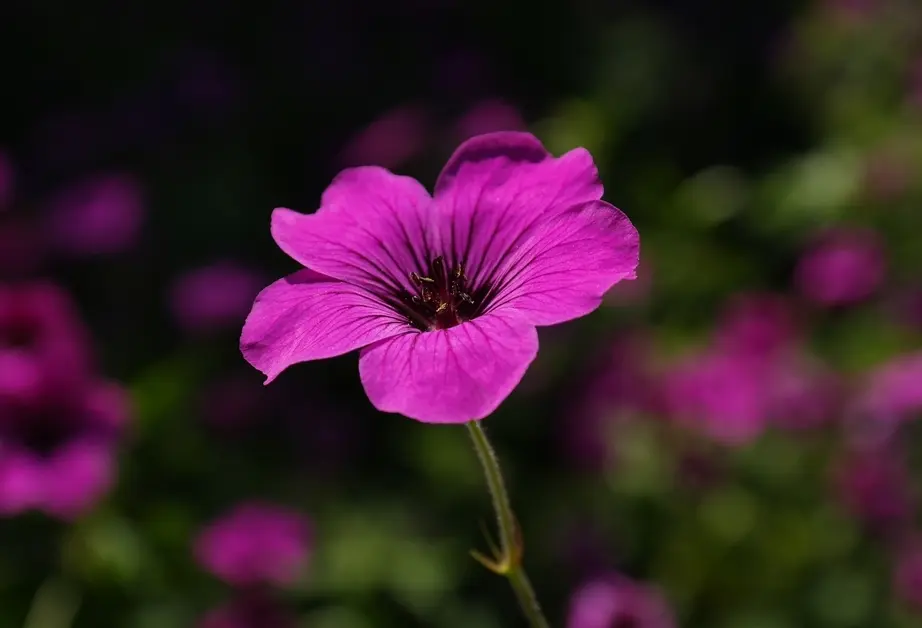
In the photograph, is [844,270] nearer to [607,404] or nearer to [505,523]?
[607,404]

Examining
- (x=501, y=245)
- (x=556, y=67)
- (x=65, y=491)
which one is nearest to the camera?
(x=501, y=245)

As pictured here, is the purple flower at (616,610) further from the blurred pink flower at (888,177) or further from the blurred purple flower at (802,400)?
the blurred pink flower at (888,177)

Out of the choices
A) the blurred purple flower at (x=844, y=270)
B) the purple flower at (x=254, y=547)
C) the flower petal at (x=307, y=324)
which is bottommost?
the purple flower at (x=254, y=547)

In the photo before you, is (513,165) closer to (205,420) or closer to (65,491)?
(65,491)

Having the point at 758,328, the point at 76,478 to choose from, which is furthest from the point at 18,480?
the point at 758,328

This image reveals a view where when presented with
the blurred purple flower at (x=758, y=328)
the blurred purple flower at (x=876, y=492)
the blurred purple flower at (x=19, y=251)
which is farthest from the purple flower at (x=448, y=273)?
the blurred purple flower at (x=19, y=251)

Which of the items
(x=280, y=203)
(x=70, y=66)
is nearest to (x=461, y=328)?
(x=280, y=203)
